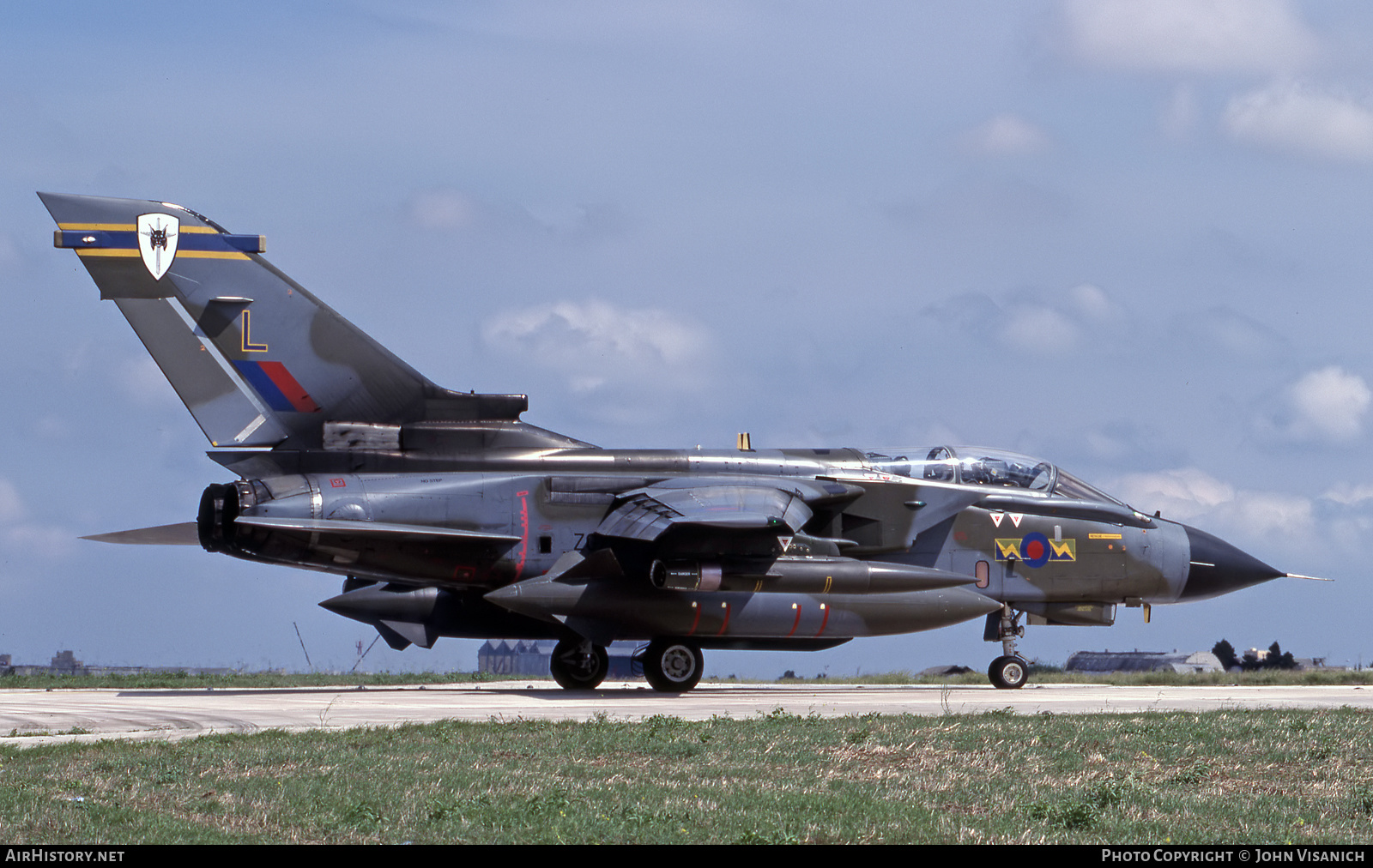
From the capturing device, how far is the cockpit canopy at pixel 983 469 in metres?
21.9

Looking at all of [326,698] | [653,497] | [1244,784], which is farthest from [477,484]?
Answer: [1244,784]

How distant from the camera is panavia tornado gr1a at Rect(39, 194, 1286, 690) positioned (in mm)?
19172

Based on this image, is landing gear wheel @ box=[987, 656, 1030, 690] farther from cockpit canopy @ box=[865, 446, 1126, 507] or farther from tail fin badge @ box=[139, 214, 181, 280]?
tail fin badge @ box=[139, 214, 181, 280]

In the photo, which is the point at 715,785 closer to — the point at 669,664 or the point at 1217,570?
the point at 669,664

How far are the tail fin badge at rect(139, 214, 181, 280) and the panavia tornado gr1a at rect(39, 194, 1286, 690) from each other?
3 cm

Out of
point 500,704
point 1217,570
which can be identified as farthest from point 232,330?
point 1217,570

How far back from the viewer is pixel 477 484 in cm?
1989

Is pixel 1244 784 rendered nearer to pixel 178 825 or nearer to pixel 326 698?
pixel 178 825

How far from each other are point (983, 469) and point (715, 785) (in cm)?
1322

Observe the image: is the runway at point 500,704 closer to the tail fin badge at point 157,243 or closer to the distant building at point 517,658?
the tail fin badge at point 157,243

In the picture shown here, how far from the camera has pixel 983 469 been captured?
2222 centimetres

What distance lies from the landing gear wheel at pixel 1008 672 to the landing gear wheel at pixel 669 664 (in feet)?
17.2

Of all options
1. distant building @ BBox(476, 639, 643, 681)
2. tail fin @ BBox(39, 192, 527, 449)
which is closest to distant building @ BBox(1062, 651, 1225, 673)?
distant building @ BBox(476, 639, 643, 681)

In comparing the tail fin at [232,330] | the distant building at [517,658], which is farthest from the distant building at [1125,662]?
the tail fin at [232,330]
